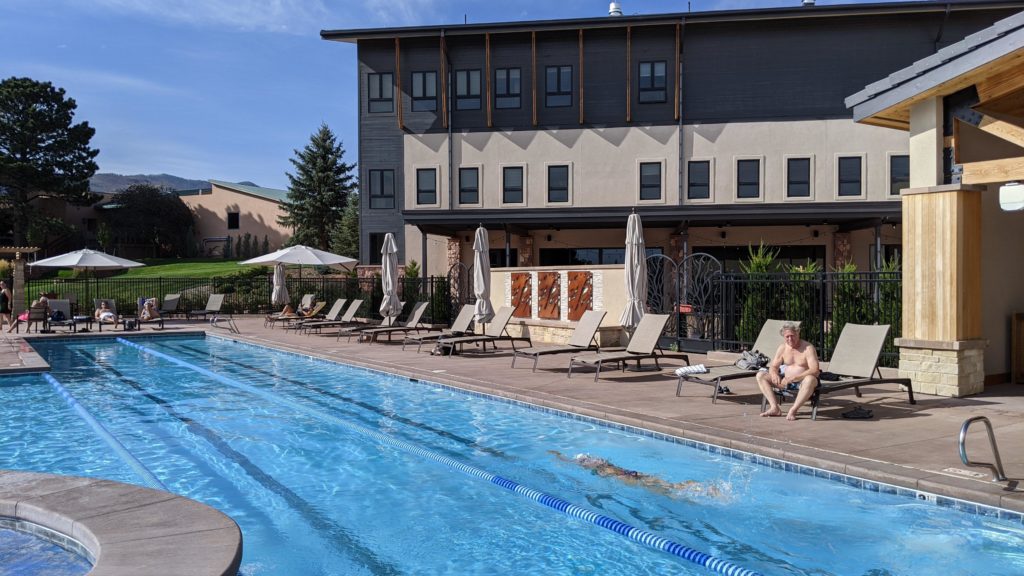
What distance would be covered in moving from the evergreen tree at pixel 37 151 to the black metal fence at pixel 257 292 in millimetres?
13900

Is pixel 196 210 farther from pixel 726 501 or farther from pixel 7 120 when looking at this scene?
pixel 726 501

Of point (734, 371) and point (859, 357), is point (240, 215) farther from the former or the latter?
point (859, 357)

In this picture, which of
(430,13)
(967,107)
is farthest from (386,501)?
(430,13)

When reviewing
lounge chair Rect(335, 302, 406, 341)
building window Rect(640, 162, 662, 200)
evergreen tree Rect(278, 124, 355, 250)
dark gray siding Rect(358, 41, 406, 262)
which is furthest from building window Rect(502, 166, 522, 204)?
evergreen tree Rect(278, 124, 355, 250)

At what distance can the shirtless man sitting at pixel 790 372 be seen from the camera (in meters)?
8.45

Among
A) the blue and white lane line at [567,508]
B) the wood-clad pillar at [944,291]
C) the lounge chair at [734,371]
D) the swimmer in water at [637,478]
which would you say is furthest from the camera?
the wood-clad pillar at [944,291]

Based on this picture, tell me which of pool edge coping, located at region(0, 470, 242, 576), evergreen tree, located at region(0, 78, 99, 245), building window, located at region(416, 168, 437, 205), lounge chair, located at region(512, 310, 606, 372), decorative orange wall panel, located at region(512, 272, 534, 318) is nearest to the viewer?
pool edge coping, located at region(0, 470, 242, 576)

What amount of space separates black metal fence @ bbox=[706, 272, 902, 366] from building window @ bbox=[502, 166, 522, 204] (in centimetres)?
1474

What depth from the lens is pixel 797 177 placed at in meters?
27.6

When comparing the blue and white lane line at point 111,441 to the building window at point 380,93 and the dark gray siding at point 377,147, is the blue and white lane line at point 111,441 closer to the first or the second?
the dark gray siding at point 377,147

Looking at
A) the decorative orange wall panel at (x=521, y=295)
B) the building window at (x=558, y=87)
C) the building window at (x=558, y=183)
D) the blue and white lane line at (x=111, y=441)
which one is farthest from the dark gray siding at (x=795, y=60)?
the blue and white lane line at (x=111, y=441)

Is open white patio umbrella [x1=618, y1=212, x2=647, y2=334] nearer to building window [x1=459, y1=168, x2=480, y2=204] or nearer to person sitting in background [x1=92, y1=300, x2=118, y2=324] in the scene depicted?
building window [x1=459, y1=168, x2=480, y2=204]

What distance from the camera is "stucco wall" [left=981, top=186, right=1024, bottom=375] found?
10.7m

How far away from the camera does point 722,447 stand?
748 centimetres
